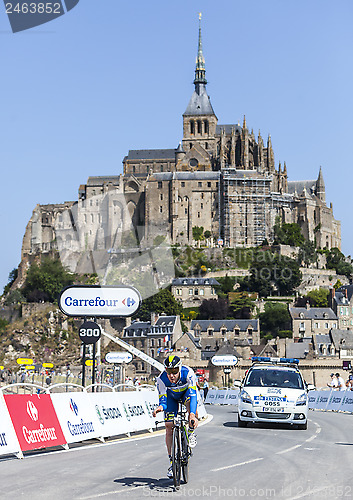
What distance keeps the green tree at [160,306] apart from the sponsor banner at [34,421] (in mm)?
103521

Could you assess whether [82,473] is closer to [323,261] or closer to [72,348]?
[72,348]

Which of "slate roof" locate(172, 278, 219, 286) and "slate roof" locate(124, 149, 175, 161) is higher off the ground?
"slate roof" locate(124, 149, 175, 161)

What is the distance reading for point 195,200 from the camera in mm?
150750

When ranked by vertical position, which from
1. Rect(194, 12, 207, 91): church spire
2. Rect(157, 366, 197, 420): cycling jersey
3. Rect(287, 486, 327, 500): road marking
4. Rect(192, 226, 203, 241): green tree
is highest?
Rect(194, 12, 207, 91): church spire

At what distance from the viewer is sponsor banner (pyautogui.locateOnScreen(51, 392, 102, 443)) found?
16.4m

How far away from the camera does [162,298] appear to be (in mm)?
121750

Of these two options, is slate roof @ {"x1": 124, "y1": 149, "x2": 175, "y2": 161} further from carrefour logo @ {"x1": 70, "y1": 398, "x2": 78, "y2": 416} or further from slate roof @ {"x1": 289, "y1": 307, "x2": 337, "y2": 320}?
carrefour logo @ {"x1": 70, "y1": 398, "x2": 78, "y2": 416}

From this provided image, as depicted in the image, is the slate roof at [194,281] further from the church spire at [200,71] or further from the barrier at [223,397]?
the barrier at [223,397]

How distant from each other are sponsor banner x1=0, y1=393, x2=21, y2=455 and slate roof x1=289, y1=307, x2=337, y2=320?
103 m

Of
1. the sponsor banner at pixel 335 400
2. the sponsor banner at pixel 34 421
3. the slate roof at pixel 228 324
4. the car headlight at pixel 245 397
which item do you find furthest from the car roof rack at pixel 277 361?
the slate roof at pixel 228 324

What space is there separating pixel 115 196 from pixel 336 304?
52.9 m

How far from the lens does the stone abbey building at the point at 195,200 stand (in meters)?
150

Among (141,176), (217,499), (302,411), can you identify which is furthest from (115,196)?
(217,499)

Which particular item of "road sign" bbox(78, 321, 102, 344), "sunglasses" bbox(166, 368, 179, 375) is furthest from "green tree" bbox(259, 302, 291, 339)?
"sunglasses" bbox(166, 368, 179, 375)
